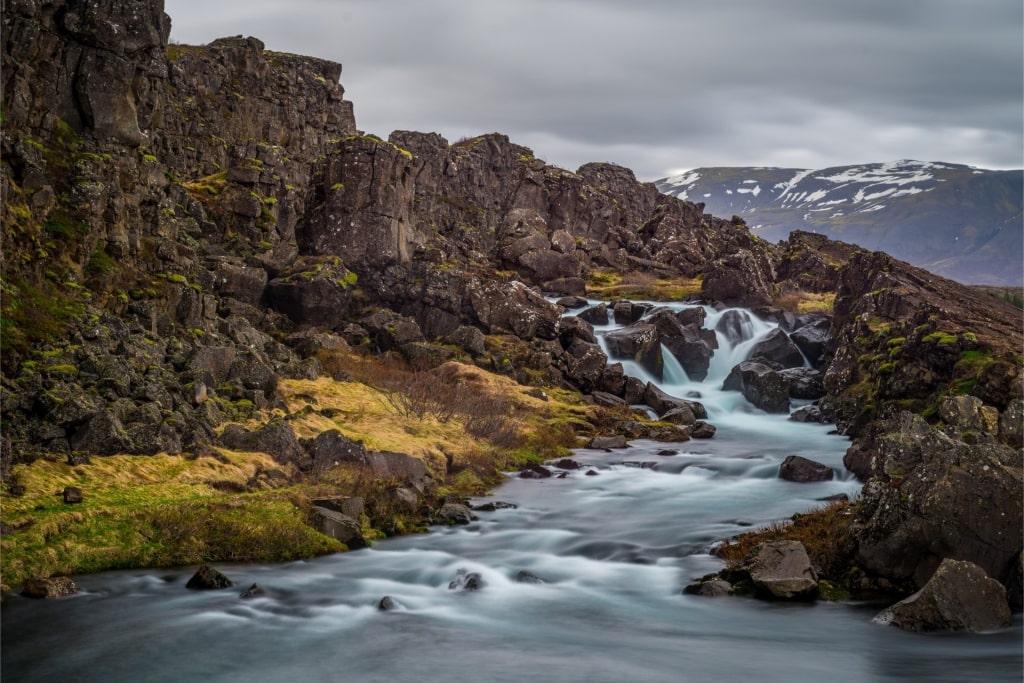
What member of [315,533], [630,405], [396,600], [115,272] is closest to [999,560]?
[396,600]

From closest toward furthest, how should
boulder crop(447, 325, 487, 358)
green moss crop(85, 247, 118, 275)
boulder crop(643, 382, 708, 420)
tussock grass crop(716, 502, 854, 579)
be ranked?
tussock grass crop(716, 502, 854, 579) → green moss crop(85, 247, 118, 275) → boulder crop(643, 382, 708, 420) → boulder crop(447, 325, 487, 358)

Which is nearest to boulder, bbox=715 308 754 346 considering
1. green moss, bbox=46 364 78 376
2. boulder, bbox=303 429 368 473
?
boulder, bbox=303 429 368 473

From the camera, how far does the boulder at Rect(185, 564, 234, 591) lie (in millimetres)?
16203

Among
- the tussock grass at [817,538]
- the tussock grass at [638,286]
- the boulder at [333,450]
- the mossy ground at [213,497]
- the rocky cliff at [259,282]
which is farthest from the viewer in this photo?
the tussock grass at [638,286]

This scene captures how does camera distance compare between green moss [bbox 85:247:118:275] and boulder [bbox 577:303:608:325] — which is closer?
green moss [bbox 85:247:118:275]

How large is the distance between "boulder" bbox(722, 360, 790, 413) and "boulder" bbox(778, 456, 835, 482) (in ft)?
57.8

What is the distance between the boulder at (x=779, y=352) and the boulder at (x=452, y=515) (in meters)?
37.7

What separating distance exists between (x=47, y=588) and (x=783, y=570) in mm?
14073

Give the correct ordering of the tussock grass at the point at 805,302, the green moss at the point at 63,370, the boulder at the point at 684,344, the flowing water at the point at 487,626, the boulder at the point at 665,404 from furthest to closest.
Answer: the tussock grass at the point at 805,302
the boulder at the point at 684,344
the boulder at the point at 665,404
the green moss at the point at 63,370
the flowing water at the point at 487,626

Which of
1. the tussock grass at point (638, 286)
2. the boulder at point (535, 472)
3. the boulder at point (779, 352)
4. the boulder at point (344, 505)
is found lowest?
the boulder at point (535, 472)

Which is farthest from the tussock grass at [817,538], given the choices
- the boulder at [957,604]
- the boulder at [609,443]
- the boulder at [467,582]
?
the boulder at [609,443]

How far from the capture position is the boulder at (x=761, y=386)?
45938 mm

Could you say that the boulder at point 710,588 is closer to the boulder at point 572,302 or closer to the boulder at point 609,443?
the boulder at point 609,443

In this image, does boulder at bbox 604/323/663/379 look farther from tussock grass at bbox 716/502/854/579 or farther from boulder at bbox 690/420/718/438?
tussock grass at bbox 716/502/854/579
